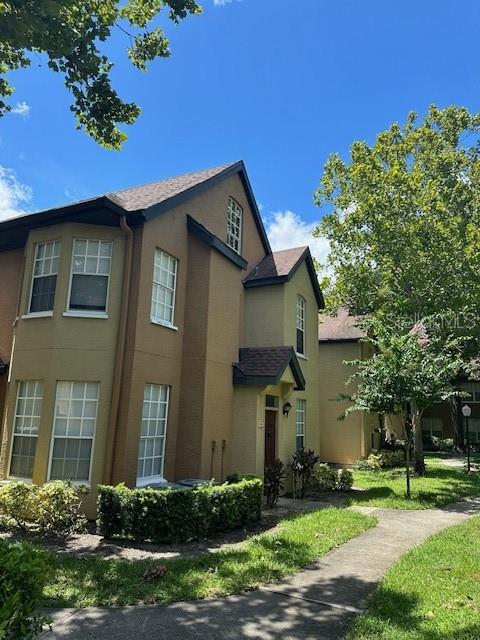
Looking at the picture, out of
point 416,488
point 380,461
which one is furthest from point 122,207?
point 380,461

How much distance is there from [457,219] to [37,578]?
20.6m

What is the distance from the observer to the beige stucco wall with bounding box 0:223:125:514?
10398mm

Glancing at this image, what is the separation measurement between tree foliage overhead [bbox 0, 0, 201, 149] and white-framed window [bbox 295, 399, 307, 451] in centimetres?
1061

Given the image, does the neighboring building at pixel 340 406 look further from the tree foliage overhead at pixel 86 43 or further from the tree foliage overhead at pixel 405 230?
the tree foliage overhead at pixel 86 43

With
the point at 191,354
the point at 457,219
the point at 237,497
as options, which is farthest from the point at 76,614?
the point at 457,219

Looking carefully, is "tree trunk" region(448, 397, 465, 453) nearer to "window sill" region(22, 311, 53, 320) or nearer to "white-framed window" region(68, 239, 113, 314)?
"white-framed window" region(68, 239, 113, 314)

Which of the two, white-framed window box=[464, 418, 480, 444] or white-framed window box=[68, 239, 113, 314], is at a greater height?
white-framed window box=[68, 239, 113, 314]

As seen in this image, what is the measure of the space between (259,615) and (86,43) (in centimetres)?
967

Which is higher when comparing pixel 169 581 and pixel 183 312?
pixel 183 312

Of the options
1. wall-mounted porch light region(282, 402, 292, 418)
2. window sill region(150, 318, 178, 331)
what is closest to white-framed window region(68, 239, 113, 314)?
window sill region(150, 318, 178, 331)

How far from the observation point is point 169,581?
6.41 m

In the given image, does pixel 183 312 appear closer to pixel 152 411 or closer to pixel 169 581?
pixel 152 411

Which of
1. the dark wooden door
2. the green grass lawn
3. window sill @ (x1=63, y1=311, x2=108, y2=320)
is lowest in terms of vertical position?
the green grass lawn

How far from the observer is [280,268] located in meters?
16.1
